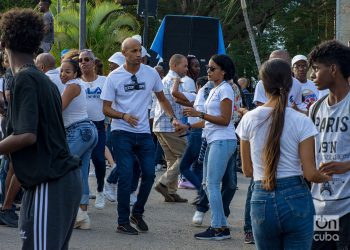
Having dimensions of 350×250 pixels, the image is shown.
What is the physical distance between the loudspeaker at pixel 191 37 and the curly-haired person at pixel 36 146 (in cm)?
1364

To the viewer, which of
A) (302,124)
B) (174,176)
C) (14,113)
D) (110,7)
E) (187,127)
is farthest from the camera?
(110,7)

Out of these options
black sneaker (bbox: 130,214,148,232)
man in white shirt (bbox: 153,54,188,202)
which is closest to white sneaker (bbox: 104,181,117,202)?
man in white shirt (bbox: 153,54,188,202)

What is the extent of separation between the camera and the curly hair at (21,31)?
483 cm

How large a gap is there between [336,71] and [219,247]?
329 centimetres

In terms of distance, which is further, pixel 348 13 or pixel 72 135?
pixel 348 13

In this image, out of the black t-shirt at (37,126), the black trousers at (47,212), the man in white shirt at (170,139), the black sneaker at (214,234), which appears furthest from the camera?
the man in white shirt at (170,139)

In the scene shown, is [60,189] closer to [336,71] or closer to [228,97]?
[336,71]

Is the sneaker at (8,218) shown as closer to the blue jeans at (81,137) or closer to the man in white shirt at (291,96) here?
the blue jeans at (81,137)

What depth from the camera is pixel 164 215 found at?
10438mm

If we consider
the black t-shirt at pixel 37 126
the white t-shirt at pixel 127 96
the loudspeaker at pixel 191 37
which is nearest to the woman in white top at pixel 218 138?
the white t-shirt at pixel 127 96

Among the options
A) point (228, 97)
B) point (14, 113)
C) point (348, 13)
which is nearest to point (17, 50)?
point (14, 113)

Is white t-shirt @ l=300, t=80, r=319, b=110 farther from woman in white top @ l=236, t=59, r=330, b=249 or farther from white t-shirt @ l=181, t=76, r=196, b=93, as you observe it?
woman in white top @ l=236, t=59, r=330, b=249

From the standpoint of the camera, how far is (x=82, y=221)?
Result: 9.20 m

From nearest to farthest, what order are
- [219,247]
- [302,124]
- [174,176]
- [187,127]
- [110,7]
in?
[302,124], [219,247], [187,127], [174,176], [110,7]
